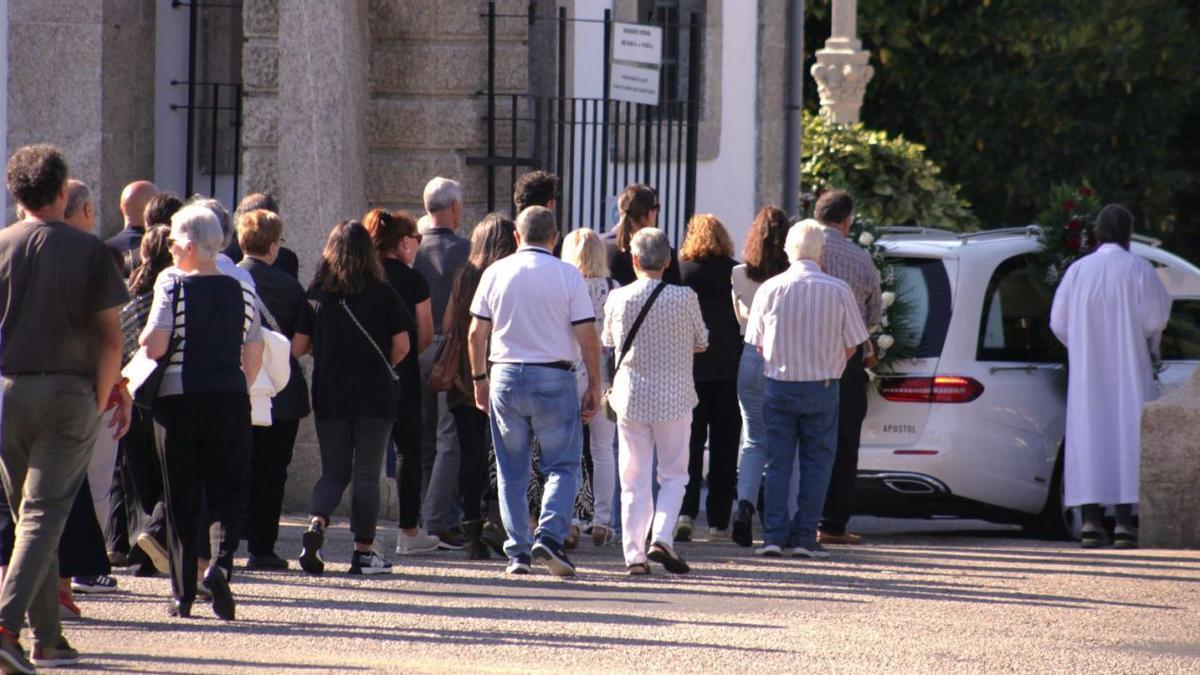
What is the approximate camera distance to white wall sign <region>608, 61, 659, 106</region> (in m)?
14.6

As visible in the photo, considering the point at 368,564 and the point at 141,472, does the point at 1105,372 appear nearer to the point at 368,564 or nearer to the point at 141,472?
the point at 368,564

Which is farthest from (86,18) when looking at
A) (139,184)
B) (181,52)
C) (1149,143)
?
(1149,143)

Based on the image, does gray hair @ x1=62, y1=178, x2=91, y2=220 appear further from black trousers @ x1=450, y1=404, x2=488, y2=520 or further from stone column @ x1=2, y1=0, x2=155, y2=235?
stone column @ x1=2, y1=0, x2=155, y2=235

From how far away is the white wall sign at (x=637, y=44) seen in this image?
14.6 m

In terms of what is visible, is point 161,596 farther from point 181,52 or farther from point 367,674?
point 181,52

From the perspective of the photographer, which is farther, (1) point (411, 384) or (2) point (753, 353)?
(2) point (753, 353)

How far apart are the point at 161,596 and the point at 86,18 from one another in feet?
17.0

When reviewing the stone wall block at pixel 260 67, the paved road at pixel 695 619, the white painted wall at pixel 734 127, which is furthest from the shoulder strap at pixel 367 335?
the white painted wall at pixel 734 127

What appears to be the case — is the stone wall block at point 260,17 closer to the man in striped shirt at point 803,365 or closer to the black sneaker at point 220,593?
the man in striped shirt at point 803,365

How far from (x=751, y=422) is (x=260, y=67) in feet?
13.1

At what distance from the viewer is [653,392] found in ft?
35.4

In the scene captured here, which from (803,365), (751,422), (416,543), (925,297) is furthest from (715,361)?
(416,543)

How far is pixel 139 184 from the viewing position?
435 inches

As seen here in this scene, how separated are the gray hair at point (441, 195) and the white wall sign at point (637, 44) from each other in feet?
10.3
